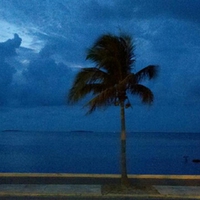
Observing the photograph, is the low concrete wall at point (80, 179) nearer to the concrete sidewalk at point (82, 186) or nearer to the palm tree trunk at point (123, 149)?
the concrete sidewalk at point (82, 186)

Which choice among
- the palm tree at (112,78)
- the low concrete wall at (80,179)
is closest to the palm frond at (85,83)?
the palm tree at (112,78)

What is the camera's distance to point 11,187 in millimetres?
16141

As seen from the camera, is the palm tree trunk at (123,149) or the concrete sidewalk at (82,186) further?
the palm tree trunk at (123,149)

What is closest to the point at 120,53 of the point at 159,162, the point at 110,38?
the point at 110,38

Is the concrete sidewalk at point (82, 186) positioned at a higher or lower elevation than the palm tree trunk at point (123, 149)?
lower

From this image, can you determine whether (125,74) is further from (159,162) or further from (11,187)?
(159,162)

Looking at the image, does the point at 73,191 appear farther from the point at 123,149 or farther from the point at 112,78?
the point at 112,78

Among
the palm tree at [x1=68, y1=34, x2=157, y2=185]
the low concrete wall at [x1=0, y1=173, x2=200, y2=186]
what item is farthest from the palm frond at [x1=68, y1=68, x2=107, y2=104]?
the low concrete wall at [x1=0, y1=173, x2=200, y2=186]

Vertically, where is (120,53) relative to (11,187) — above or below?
above

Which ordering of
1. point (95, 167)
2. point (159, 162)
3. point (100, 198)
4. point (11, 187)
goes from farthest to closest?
point (159, 162) → point (95, 167) → point (11, 187) → point (100, 198)

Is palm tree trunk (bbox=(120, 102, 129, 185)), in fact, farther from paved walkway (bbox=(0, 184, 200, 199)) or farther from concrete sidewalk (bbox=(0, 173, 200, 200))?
paved walkway (bbox=(0, 184, 200, 199))

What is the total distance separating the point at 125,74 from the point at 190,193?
206 inches

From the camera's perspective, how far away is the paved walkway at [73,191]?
14734 millimetres

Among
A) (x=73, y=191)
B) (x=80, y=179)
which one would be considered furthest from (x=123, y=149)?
(x=73, y=191)
